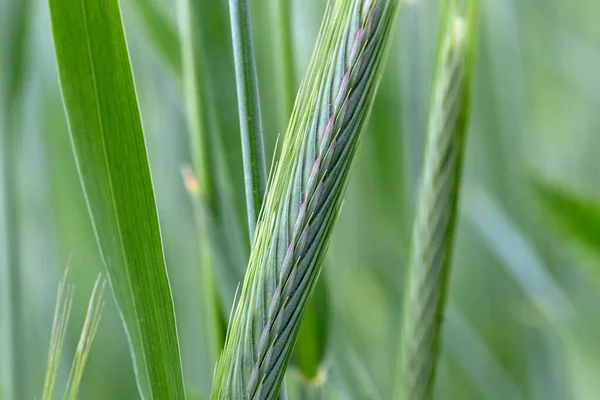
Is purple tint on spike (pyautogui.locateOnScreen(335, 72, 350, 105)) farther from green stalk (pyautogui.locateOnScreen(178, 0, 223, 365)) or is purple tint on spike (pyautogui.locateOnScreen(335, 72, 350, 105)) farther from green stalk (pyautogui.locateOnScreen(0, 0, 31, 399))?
green stalk (pyautogui.locateOnScreen(0, 0, 31, 399))

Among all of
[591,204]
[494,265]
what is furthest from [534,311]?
[591,204]

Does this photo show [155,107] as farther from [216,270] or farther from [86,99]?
[86,99]

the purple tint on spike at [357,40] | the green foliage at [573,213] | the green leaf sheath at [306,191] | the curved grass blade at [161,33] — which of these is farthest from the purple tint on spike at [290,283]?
the green foliage at [573,213]

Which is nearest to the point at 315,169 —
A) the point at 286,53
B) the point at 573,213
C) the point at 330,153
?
the point at 330,153

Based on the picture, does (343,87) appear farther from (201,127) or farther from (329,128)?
(201,127)

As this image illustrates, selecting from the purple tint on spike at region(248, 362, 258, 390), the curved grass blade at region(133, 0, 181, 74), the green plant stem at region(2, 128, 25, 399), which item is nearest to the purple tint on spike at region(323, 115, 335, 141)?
the purple tint on spike at region(248, 362, 258, 390)

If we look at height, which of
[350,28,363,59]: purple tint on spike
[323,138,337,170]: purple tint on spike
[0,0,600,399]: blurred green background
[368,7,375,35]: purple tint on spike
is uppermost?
A: [368,7,375,35]: purple tint on spike
